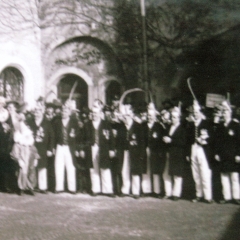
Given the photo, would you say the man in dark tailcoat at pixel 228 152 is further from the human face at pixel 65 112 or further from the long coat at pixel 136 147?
the human face at pixel 65 112

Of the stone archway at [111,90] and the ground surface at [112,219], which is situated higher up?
the stone archway at [111,90]

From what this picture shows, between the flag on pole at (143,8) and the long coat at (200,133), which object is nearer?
the long coat at (200,133)

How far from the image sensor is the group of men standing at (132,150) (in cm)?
373

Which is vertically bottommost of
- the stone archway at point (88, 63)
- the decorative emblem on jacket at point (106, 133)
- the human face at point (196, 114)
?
the decorative emblem on jacket at point (106, 133)

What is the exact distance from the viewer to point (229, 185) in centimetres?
374

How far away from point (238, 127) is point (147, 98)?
6.46 feet

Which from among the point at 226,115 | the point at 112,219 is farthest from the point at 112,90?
the point at 112,219

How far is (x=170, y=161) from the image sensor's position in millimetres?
3898

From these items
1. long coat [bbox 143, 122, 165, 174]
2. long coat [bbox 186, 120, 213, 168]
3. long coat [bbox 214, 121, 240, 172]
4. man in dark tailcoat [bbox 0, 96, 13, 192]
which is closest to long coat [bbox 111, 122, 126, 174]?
long coat [bbox 143, 122, 165, 174]

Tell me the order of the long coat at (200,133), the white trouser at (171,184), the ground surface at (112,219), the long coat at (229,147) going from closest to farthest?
the ground surface at (112,219) → the long coat at (229,147) → the long coat at (200,133) → the white trouser at (171,184)

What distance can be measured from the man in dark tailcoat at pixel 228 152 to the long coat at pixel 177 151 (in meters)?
0.33

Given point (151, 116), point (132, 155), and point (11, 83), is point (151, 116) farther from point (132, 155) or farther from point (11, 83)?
point (11, 83)

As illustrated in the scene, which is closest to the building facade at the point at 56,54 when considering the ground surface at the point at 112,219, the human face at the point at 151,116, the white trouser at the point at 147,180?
the human face at the point at 151,116

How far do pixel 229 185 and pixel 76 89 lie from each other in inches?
102
